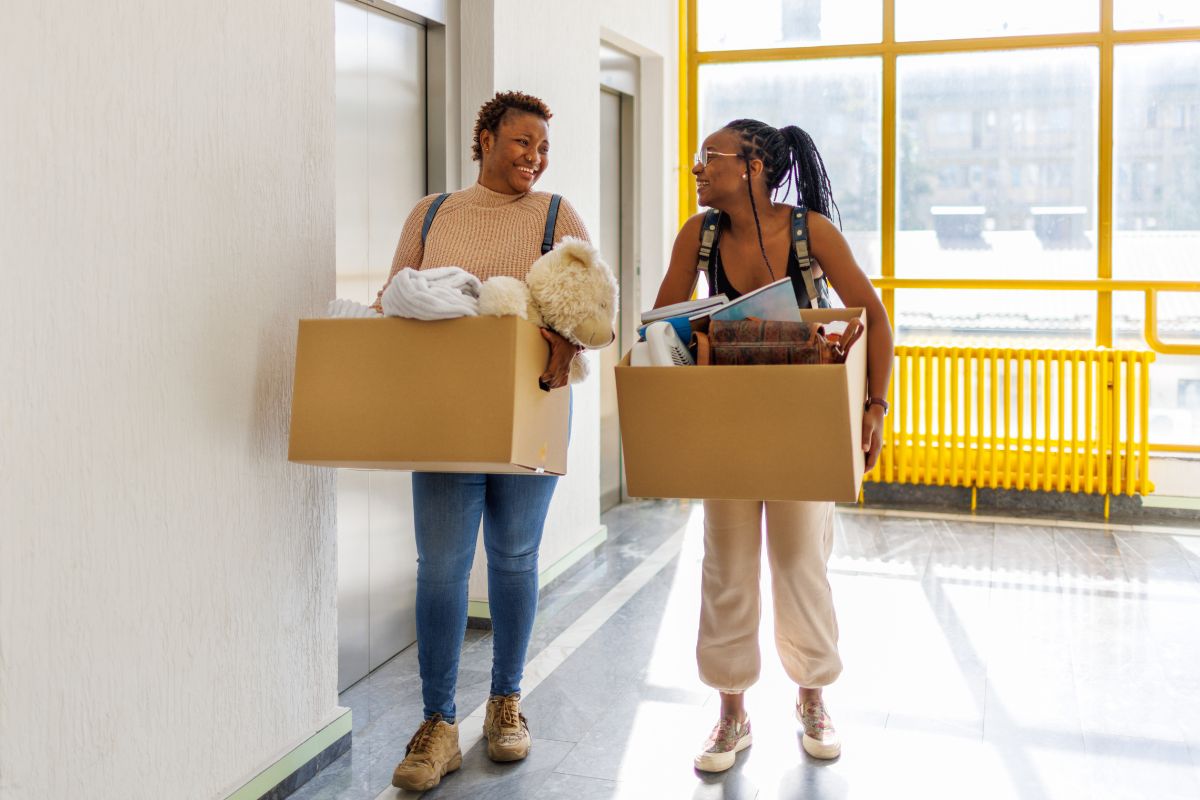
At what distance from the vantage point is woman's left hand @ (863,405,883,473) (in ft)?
7.14

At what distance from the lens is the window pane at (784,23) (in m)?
5.55

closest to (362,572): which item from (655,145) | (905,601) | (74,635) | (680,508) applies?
(74,635)

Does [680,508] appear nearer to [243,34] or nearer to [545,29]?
[545,29]

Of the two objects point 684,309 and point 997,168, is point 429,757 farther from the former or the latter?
point 997,168

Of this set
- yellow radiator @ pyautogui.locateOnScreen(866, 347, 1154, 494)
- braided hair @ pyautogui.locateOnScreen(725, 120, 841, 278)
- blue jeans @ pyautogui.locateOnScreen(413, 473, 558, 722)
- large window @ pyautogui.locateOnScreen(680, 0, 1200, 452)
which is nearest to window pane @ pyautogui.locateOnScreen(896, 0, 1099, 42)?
large window @ pyautogui.locateOnScreen(680, 0, 1200, 452)

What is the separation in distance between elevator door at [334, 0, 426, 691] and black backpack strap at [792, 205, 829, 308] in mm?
1187

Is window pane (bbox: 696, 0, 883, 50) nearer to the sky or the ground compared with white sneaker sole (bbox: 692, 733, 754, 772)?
nearer to the sky

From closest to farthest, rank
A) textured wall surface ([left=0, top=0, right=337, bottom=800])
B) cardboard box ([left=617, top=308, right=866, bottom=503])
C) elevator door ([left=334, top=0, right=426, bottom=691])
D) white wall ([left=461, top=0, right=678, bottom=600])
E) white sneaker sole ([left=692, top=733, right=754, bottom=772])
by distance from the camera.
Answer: textured wall surface ([left=0, top=0, right=337, bottom=800]), cardboard box ([left=617, top=308, right=866, bottom=503]), white sneaker sole ([left=692, top=733, right=754, bottom=772]), elevator door ([left=334, top=0, right=426, bottom=691]), white wall ([left=461, top=0, right=678, bottom=600])

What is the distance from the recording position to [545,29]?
149 inches

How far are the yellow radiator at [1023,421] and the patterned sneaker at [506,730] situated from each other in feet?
10.2

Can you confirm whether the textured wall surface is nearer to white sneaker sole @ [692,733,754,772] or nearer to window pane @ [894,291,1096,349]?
white sneaker sole @ [692,733,754,772]

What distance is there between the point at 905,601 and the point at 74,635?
270 cm

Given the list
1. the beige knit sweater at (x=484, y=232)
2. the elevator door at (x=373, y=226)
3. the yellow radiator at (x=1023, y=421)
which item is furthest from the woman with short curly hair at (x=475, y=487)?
the yellow radiator at (x=1023, y=421)

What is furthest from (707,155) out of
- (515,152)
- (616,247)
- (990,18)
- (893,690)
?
(990,18)
